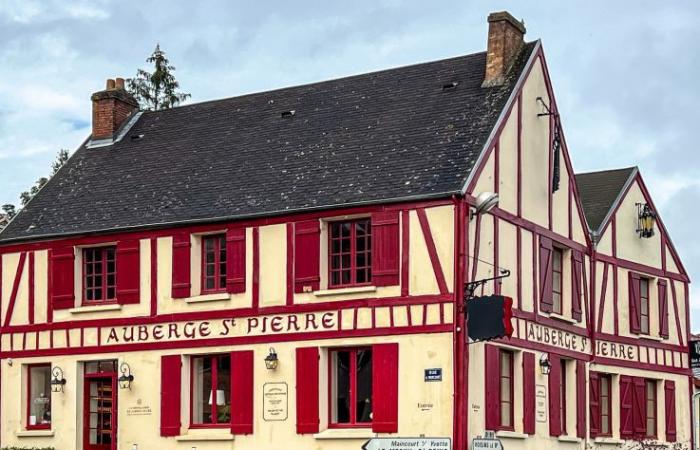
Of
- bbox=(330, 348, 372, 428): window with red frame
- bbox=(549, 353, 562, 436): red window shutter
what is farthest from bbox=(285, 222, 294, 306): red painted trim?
bbox=(549, 353, 562, 436): red window shutter

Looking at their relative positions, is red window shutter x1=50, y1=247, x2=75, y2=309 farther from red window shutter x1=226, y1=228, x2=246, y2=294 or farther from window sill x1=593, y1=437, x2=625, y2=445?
window sill x1=593, y1=437, x2=625, y2=445

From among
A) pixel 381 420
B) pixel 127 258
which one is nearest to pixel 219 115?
pixel 127 258

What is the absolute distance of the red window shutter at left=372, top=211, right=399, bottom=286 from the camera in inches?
992

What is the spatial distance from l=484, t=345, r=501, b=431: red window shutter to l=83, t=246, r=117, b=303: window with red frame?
319 inches

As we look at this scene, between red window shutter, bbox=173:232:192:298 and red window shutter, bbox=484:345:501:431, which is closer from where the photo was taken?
red window shutter, bbox=484:345:501:431

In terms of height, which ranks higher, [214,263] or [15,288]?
[214,263]

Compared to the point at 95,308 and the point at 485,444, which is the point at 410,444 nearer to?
the point at 485,444

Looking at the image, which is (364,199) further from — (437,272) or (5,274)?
(5,274)

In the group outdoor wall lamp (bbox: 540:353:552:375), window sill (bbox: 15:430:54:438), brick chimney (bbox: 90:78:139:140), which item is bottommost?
window sill (bbox: 15:430:54:438)

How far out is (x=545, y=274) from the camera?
28125 mm

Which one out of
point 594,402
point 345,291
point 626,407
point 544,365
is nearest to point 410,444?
point 345,291

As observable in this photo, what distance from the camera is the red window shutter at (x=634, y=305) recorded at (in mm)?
31922

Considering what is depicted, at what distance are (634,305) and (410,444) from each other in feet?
37.3

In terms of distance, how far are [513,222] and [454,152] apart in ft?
6.65
